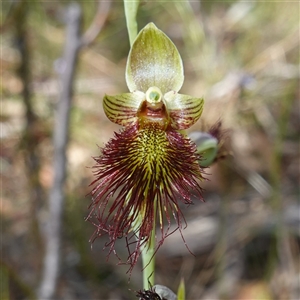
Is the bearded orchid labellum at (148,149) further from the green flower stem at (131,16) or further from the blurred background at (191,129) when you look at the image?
the blurred background at (191,129)

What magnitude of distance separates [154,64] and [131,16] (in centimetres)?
14

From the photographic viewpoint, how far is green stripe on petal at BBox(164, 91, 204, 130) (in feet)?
4.03

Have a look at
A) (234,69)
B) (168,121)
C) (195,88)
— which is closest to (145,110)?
(168,121)

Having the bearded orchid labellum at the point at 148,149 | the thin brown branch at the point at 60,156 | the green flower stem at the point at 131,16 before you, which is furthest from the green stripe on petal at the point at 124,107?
the thin brown branch at the point at 60,156

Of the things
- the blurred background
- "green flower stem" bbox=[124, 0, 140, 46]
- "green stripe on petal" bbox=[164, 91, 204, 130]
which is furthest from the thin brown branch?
"green stripe on petal" bbox=[164, 91, 204, 130]

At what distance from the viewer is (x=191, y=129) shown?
302 centimetres

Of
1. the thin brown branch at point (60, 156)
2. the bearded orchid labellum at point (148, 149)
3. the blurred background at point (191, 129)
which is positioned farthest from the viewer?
the blurred background at point (191, 129)

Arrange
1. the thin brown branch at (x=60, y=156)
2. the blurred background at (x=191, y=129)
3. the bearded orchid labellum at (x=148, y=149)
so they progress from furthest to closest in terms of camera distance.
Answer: the blurred background at (x=191, y=129), the thin brown branch at (x=60, y=156), the bearded orchid labellum at (x=148, y=149)

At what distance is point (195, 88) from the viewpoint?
3420 mm

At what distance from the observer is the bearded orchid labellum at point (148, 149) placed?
1.17 m

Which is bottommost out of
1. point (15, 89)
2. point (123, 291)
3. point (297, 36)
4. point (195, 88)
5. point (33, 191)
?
point (123, 291)

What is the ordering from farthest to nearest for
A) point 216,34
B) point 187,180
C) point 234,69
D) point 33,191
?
point 216,34, point 234,69, point 33,191, point 187,180

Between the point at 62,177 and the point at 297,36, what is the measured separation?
6.79 feet

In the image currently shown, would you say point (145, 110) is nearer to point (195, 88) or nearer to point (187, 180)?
point (187, 180)
